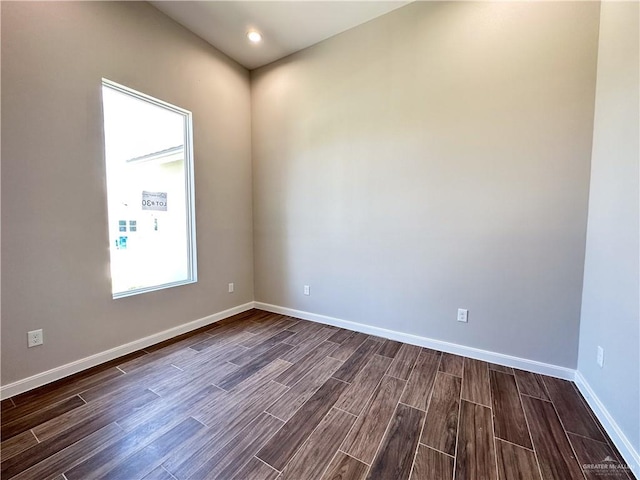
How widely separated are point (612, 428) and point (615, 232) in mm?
1098

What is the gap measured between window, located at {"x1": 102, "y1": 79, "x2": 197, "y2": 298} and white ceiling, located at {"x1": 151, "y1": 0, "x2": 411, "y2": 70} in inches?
35.0

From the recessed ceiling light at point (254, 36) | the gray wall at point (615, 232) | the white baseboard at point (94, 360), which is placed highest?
the recessed ceiling light at point (254, 36)

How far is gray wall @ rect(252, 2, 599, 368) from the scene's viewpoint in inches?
78.0

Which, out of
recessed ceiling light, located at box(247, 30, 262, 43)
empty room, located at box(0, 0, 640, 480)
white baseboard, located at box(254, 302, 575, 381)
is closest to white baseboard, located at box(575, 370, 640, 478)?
empty room, located at box(0, 0, 640, 480)

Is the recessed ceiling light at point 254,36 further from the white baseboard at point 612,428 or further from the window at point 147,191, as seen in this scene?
the white baseboard at point 612,428

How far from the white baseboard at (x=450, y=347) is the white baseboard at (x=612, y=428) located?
17 centimetres

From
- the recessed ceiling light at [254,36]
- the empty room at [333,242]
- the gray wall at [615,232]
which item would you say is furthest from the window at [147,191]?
the gray wall at [615,232]

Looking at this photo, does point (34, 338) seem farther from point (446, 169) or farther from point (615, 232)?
point (615, 232)

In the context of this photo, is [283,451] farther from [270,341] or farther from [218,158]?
[218,158]

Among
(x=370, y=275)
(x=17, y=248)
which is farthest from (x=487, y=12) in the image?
(x=17, y=248)

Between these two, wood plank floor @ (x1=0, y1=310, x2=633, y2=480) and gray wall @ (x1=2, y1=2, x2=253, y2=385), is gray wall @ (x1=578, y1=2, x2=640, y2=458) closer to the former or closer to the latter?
wood plank floor @ (x1=0, y1=310, x2=633, y2=480)

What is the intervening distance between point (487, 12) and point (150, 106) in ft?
10.3

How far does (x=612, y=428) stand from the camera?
1.46m

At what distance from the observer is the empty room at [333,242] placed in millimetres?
1446
